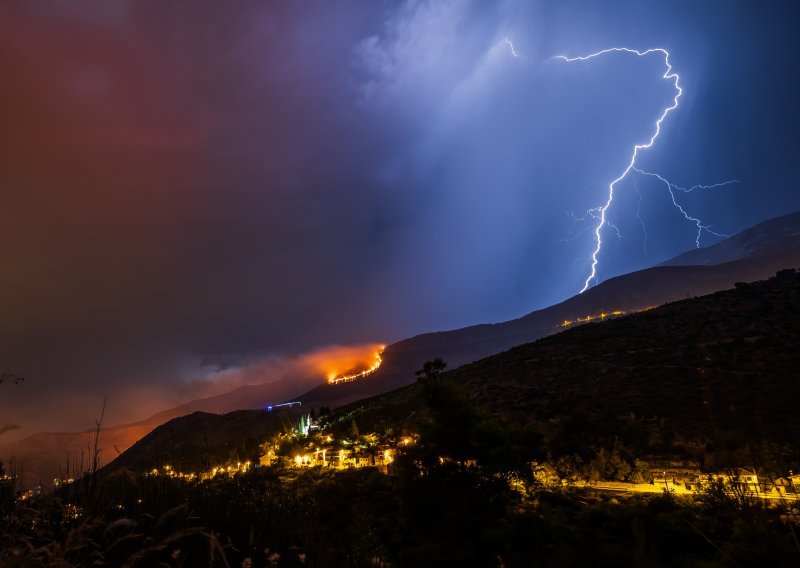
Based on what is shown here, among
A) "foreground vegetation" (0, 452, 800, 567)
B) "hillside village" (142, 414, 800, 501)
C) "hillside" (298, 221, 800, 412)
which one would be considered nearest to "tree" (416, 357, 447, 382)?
"hillside village" (142, 414, 800, 501)

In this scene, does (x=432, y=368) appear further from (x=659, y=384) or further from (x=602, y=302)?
(x=602, y=302)

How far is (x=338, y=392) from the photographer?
508 feet

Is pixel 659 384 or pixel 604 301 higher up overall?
pixel 604 301

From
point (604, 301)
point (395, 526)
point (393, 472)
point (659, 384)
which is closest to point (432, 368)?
point (395, 526)

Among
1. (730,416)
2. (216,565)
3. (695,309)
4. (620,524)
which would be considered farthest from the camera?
(695,309)

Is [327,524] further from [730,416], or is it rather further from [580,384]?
[580,384]

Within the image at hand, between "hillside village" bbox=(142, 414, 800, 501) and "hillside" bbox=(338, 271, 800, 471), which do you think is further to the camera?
"hillside" bbox=(338, 271, 800, 471)

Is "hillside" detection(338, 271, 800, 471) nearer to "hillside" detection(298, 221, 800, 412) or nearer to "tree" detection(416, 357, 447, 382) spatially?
"tree" detection(416, 357, 447, 382)

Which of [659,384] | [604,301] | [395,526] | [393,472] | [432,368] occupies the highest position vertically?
[604,301]

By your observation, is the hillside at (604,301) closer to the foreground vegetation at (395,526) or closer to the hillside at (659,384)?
the hillside at (659,384)

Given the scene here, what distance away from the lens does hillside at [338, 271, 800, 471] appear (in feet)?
68.8

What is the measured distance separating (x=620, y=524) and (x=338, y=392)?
5847 inches

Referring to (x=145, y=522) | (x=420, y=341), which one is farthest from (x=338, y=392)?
(x=145, y=522)

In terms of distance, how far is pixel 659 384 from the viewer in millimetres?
29984
